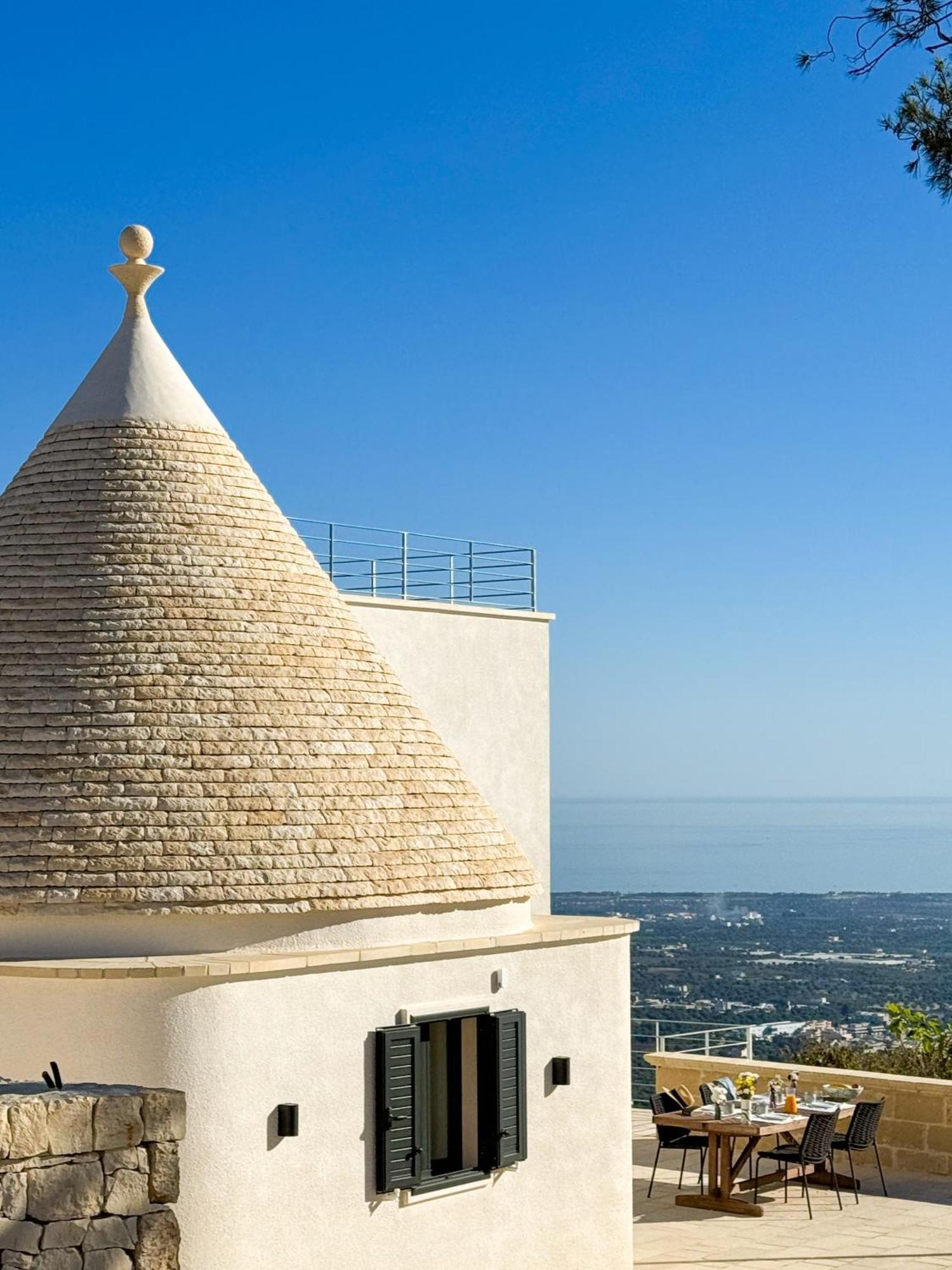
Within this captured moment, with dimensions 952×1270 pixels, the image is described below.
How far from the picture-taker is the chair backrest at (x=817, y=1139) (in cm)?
1773

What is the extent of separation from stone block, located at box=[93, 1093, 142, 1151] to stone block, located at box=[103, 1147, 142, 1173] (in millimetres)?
27

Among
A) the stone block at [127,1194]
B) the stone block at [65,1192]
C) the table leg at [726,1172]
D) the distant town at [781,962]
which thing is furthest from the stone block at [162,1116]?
the distant town at [781,962]

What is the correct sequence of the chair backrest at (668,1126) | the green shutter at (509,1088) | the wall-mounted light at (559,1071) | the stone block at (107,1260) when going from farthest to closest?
the chair backrest at (668,1126), the wall-mounted light at (559,1071), the green shutter at (509,1088), the stone block at (107,1260)

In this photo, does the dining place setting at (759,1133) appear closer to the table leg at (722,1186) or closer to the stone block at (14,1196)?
the table leg at (722,1186)

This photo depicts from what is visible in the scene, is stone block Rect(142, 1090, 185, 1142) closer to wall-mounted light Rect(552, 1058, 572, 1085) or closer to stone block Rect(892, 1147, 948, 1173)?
wall-mounted light Rect(552, 1058, 572, 1085)

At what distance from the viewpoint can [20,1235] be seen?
8.78 m

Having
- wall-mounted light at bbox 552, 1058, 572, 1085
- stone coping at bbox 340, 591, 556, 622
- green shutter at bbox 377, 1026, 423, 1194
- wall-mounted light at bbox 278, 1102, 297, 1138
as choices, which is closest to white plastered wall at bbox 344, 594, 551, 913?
stone coping at bbox 340, 591, 556, 622

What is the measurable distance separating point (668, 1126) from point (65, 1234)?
415 inches

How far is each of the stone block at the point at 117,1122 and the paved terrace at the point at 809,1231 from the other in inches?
324

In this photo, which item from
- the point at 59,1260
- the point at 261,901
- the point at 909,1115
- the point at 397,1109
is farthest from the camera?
the point at 909,1115

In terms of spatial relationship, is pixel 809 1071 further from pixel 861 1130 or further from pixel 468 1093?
pixel 468 1093

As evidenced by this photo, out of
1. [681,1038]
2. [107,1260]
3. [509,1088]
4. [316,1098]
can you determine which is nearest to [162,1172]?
[107,1260]

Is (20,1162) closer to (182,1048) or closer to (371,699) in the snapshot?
(182,1048)

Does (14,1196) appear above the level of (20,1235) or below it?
above
